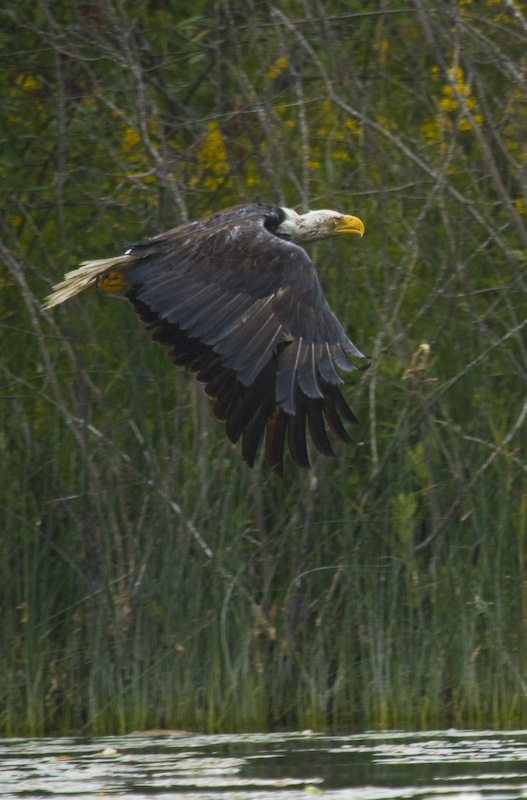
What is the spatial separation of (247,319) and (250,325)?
0.04 metres

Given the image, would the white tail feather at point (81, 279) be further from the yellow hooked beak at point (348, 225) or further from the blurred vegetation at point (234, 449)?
the yellow hooked beak at point (348, 225)

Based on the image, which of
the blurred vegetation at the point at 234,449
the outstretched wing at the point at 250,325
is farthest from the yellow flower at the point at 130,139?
the outstretched wing at the point at 250,325

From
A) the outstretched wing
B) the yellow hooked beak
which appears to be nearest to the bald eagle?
the outstretched wing

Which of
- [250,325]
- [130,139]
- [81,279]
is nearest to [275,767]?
[250,325]

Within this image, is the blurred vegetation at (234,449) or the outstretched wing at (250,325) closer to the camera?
the outstretched wing at (250,325)

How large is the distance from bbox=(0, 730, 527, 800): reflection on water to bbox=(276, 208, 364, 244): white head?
189cm

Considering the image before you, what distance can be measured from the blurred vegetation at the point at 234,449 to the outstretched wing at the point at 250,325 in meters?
0.63

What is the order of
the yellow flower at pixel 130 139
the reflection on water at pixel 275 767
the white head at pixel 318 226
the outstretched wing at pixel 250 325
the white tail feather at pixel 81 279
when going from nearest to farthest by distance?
the reflection on water at pixel 275 767 → the outstretched wing at pixel 250 325 → the white tail feather at pixel 81 279 → the white head at pixel 318 226 → the yellow flower at pixel 130 139

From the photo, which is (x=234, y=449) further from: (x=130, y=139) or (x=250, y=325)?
(x=130, y=139)

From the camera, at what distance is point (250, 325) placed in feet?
15.4

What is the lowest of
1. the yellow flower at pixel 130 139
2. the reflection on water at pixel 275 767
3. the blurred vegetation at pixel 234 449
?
the reflection on water at pixel 275 767

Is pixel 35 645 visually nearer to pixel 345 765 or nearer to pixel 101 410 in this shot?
pixel 101 410

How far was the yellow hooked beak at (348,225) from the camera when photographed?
5617mm

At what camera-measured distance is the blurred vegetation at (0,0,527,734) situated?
5422mm
